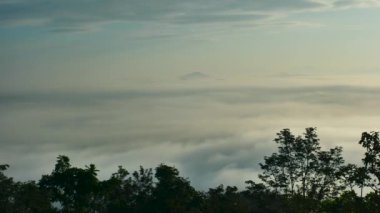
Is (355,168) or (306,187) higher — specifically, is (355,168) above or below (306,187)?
below

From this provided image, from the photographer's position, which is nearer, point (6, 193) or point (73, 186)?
point (6, 193)

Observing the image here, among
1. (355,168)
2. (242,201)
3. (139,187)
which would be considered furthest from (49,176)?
(355,168)

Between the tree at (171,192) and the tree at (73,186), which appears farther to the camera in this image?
the tree at (73,186)

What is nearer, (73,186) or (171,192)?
(171,192)

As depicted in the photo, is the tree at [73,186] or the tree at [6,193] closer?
the tree at [6,193]

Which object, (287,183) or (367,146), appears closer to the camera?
(367,146)

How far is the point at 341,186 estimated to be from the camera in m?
90.7

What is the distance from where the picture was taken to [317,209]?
8869cm

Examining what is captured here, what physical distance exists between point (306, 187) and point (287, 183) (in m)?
2.18

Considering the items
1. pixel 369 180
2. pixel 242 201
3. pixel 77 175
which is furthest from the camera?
pixel 77 175

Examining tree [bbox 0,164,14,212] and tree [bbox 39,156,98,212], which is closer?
tree [bbox 0,164,14,212]

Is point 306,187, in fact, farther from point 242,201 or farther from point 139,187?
point 139,187

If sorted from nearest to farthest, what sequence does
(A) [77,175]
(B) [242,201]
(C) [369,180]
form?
1. (C) [369,180]
2. (B) [242,201]
3. (A) [77,175]

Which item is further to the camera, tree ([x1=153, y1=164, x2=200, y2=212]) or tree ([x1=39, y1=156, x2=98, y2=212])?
tree ([x1=39, y1=156, x2=98, y2=212])
